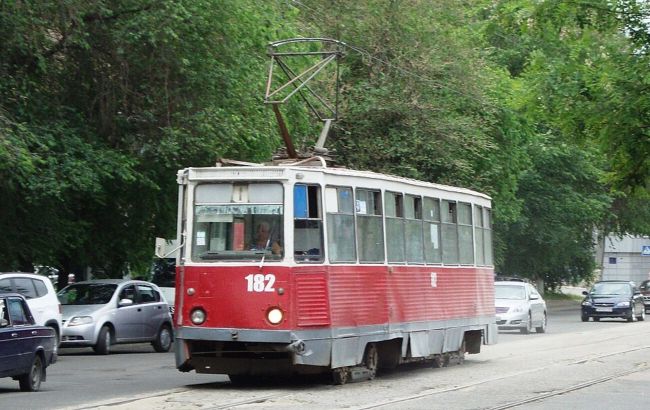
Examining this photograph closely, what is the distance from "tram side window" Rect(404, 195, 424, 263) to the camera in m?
20.7

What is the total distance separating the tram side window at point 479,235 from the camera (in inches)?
958

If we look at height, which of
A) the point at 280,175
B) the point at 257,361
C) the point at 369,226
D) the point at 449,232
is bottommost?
the point at 257,361

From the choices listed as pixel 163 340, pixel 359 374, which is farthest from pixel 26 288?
pixel 359 374

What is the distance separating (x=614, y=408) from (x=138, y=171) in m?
15.9

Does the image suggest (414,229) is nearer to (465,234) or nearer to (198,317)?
(465,234)

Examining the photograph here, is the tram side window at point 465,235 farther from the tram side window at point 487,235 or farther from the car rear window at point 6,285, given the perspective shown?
the car rear window at point 6,285

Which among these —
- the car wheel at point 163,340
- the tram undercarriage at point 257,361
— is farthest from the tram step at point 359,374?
the car wheel at point 163,340

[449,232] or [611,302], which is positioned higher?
[611,302]

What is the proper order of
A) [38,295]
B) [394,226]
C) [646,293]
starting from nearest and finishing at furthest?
[394,226] → [38,295] → [646,293]

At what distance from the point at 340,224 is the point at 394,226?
2046 millimetres

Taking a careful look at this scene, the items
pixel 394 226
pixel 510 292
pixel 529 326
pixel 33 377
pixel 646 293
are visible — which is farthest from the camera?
pixel 646 293

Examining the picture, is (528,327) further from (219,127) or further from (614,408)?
(614,408)

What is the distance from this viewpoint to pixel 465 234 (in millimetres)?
23656

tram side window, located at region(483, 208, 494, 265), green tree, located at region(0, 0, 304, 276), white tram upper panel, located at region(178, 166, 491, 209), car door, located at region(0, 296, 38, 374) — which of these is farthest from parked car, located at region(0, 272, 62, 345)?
tram side window, located at region(483, 208, 494, 265)
